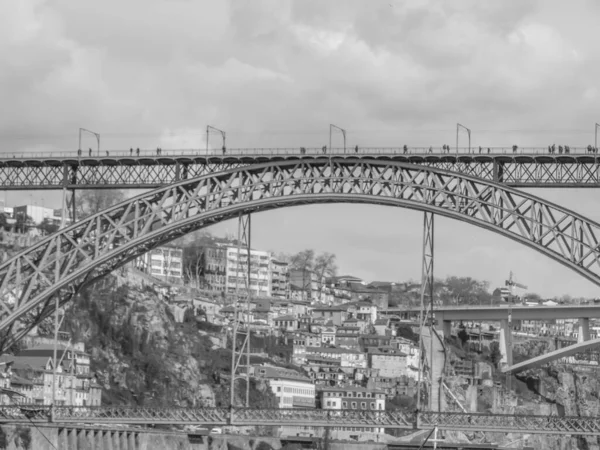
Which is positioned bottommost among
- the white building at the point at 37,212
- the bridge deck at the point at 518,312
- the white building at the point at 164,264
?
the bridge deck at the point at 518,312

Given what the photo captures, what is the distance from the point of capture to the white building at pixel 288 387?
13375 cm

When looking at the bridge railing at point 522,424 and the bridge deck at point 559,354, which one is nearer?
the bridge railing at point 522,424

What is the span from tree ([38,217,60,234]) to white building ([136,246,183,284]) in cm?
1531

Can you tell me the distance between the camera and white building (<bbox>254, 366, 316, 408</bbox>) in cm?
13375

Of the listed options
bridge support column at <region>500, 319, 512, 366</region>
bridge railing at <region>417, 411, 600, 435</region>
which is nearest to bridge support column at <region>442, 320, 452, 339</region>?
bridge support column at <region>500, 319, 512, 366</region>

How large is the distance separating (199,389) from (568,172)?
68.8m

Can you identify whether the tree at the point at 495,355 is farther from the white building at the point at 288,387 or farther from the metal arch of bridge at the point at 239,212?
the metal arch of bridge at the point at 239,212

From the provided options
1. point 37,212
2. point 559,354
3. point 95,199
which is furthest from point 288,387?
point 37,212

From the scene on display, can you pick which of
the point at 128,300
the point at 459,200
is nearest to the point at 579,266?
the point at 459,200

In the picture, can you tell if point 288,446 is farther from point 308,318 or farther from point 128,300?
point 308,318

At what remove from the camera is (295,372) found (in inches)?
5669

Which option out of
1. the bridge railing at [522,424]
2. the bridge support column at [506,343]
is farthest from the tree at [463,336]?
the bridge railing at [522,424]

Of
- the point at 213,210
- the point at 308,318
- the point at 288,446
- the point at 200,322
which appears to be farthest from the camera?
the point at 308,318

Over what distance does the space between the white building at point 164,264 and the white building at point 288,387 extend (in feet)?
172
